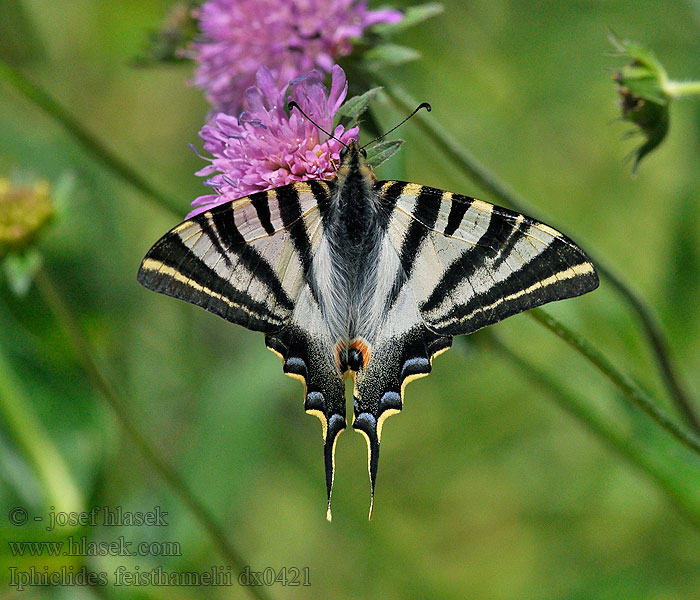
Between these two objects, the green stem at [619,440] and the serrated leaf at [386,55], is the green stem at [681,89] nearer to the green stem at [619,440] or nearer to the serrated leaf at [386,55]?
the serrated leaf at [386,55]

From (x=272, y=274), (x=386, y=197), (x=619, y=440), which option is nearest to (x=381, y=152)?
(x=386, y=197)

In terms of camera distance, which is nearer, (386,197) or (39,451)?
(386,197)

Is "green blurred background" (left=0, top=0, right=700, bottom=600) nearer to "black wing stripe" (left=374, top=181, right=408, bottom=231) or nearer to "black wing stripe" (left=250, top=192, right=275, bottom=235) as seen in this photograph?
"black wing stripe" (left=374, top=181, right=408, bottom=231)

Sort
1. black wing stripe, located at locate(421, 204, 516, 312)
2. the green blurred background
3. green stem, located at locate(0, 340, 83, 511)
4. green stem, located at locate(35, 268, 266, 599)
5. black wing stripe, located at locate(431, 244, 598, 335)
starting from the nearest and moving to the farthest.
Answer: black wing stripe, located at locate(431, 244, 598, 335), black wing stripe, located at locate(421, 204, 516, 312), green stem, located at locate(35, 268, 266, 599), green stem, located at locate(0, 340, 83, 511), the green blurred background

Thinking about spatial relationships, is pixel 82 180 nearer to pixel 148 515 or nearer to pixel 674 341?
pixel 148 515

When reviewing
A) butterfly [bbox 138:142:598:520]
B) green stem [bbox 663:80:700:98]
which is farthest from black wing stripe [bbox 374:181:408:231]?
green stem [bbox 663:80:700:98]

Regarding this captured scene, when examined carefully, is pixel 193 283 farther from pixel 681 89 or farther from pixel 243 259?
pixel 681 89

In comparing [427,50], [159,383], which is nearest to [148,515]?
[159,383]

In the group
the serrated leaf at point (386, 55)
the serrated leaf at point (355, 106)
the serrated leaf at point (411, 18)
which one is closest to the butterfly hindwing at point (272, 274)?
the serrated leaf at point (355, 106)
